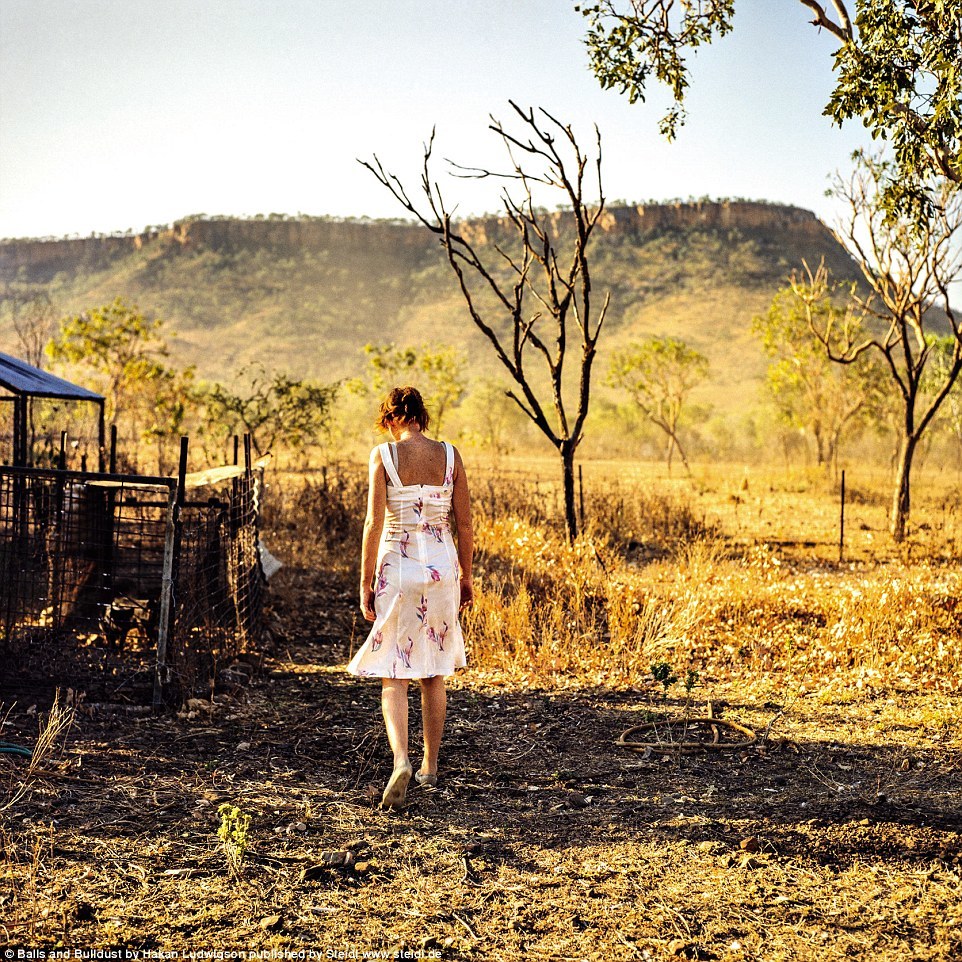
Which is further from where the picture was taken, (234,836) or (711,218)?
(711,218)

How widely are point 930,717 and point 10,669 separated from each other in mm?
5537

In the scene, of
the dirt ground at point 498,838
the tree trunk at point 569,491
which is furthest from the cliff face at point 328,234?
the dirt ground at point 498,838

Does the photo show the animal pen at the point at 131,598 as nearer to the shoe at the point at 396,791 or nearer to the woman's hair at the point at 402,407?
the woman's hair at the point at 402,407

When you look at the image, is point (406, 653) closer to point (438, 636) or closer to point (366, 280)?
point (438, 636)

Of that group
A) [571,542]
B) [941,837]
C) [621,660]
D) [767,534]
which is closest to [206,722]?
[621,660]

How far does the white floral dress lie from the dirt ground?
0.64 meters

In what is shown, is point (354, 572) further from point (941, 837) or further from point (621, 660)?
point (941, 837)

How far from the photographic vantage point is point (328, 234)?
279ft

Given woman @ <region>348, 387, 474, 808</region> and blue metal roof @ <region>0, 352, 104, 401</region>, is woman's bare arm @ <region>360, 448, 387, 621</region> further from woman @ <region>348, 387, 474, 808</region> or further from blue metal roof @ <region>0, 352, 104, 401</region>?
blue metal roof @ <region>0, 352, 104, 401</region>

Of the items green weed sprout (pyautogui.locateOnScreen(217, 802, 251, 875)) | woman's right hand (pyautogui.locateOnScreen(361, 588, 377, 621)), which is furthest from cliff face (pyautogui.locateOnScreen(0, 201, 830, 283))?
green weed sprout (pyautogui.locateOnScreen(217, 802, 251, 875))

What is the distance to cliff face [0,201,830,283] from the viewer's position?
77688 mm

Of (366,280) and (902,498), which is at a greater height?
(366,280)

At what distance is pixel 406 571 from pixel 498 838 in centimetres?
119

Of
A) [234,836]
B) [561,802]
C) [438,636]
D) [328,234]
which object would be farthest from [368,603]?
[328,234]
